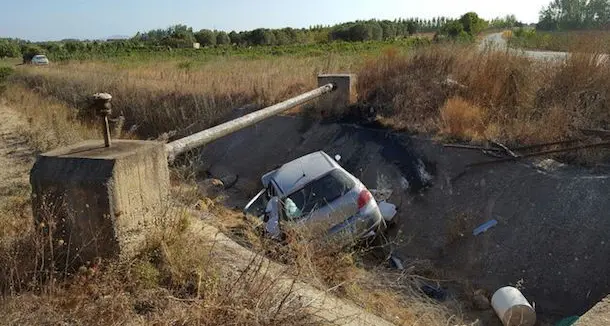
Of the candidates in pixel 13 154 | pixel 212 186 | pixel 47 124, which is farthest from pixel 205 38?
pixel 212 186

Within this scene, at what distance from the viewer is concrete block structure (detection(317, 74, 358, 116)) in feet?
42.6

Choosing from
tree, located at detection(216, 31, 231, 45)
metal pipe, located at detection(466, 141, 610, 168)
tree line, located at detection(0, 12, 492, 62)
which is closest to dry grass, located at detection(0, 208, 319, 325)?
metal pipe, located at detection(466, 141, 610, 168)

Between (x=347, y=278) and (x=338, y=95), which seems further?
(x=338, y=95)

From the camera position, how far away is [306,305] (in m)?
3.68

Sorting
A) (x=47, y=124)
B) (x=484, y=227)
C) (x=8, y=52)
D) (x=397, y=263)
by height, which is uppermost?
(x=8, y=52)

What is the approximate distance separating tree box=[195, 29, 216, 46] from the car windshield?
2557 inches

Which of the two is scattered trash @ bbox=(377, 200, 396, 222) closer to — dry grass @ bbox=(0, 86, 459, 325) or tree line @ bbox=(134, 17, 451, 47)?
dry grass @ bbox=(0, 86, 459, 325)

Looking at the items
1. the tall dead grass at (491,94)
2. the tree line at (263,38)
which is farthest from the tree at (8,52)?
the tall dead grass at (491,94)

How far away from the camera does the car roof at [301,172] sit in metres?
8.29

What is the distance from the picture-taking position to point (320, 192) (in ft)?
26.1

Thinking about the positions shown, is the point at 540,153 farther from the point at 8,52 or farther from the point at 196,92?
the point at 8,52

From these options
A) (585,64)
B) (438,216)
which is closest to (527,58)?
(585,64)

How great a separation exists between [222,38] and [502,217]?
68230mm

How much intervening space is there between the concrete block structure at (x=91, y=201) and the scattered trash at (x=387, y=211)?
18.8ft
